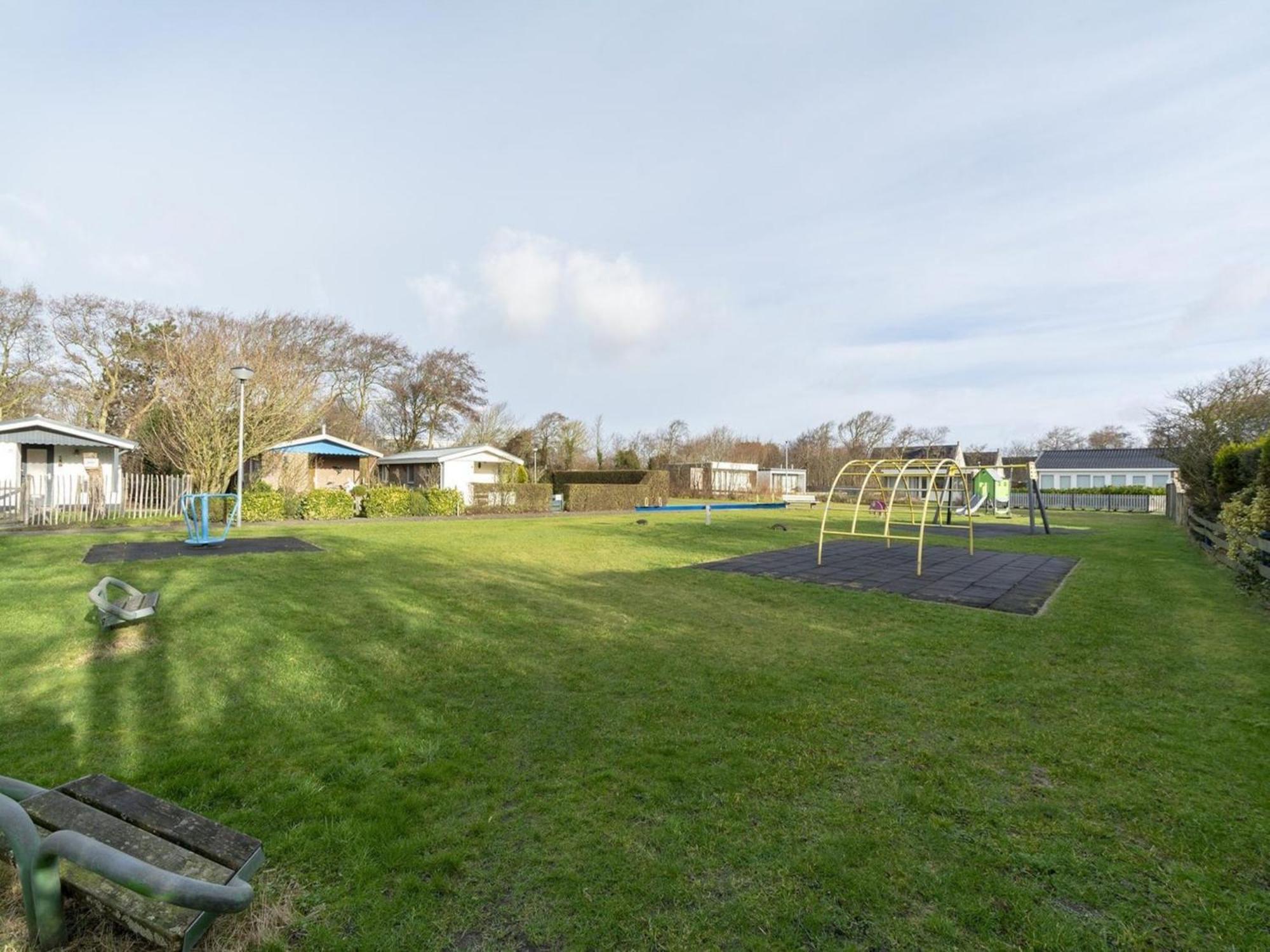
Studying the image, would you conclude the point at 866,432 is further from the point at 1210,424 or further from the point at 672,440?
the point at 1210,424

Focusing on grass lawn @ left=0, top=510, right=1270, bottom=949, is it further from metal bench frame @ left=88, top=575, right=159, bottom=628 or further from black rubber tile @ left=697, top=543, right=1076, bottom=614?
black rubber tile @ left=697, top=543, right=1076, bottom=614

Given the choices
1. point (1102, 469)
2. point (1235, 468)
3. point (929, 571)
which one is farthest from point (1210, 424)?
point (1102, 469)

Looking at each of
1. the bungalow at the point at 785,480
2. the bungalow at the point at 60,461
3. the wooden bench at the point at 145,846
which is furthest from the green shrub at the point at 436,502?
the bungalow at the point at 785,480

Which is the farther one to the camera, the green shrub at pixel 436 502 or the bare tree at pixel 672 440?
the bare tree at pixel 672 440

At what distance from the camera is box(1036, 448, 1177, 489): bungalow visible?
4350 cm

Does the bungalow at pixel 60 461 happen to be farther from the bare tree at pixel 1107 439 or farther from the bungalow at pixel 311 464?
the bare tree at pixel 1107 439

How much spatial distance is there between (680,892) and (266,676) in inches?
152

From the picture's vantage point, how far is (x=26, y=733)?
3.64 metres

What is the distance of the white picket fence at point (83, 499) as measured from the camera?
15953 millimetres

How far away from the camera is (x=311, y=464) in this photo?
29.3m

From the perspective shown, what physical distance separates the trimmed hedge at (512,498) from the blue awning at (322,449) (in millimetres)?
6511

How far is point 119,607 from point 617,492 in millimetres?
24615

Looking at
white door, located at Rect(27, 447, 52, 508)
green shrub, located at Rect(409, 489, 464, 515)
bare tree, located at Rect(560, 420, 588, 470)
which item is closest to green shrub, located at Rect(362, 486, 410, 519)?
green shrub, located at Rect(409, 489, 464, 515)

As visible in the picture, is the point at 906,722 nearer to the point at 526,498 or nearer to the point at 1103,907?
the point at 1103,907
